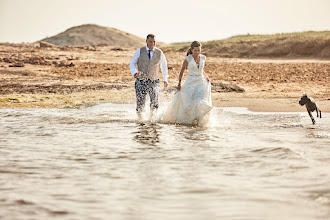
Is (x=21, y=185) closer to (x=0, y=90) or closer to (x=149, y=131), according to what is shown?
(x=149, y=131)

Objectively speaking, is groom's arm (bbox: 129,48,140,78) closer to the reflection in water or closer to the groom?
the groom

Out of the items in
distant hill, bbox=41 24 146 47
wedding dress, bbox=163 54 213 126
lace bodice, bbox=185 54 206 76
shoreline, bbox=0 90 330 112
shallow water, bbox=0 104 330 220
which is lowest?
shallow water, bbox=0 104 330 220

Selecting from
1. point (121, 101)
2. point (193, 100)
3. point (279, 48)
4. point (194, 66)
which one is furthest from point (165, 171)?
point (279, 48)

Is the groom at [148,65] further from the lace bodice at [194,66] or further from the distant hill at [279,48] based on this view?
the distant hill at [279,48]

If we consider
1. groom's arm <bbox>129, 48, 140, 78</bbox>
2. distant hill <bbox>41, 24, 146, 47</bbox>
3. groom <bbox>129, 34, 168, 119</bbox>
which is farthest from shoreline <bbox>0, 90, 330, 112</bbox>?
distant hill <bbox>41, 24, 146, 47</bbox>

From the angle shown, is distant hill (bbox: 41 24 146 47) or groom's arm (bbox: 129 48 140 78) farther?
distant hill (bbox: 41 24 146 47)

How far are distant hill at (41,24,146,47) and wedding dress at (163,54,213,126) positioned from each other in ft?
233

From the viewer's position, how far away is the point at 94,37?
A: 8550 centimetres

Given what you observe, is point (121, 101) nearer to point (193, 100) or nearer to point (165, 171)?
point (193, 100)

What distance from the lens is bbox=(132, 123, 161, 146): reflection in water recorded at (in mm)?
7883

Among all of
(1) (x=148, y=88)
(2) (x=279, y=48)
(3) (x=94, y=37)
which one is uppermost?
(3) (x=94, y=37)

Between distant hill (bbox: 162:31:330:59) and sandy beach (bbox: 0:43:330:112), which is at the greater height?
distant hill (bbox: 162:31:330:59)

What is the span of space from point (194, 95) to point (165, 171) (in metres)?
4.35

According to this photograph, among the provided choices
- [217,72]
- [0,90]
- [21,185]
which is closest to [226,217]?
[21,185]
